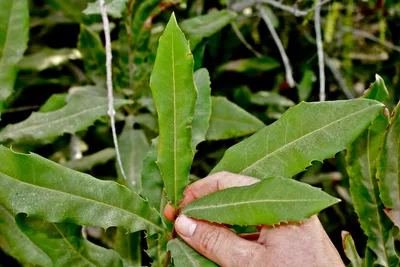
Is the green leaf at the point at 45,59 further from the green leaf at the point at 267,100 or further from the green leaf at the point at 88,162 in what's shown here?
the green leaf at the point at 267,100

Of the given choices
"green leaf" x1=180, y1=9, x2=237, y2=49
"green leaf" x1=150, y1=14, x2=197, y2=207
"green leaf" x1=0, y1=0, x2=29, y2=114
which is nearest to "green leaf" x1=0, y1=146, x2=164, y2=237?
"green leaf" x1=150, y1=14, x2=197, y2=207

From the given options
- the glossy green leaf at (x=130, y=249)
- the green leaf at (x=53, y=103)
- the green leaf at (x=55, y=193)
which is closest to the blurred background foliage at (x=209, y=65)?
the green leaf at (x=53, y=103)

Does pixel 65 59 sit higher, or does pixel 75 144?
pixel 65 59

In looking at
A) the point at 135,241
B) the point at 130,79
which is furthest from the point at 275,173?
the point at 130,79

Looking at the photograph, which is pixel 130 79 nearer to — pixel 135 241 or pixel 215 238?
pixel 135 241

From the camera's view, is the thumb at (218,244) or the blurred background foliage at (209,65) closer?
the thumb at (218,244)

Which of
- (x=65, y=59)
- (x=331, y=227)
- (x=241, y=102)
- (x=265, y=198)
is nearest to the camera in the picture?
(x=265, y=198)

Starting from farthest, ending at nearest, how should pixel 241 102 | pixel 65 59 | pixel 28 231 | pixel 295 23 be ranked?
pixel 295 23 → pixel 241 102 → pixel 65 59 → pixel 28 231

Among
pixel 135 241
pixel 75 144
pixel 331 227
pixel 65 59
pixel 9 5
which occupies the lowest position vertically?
pixel 331 227

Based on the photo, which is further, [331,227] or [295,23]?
[295,23]
